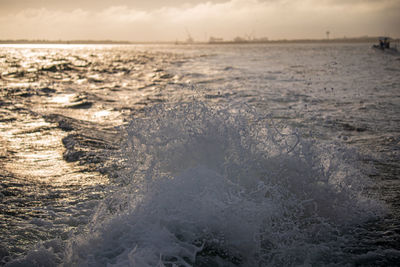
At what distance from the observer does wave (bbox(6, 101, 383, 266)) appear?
2934mm

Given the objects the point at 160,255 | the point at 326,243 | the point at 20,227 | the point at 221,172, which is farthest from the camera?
the point at 221,172

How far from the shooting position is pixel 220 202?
339cm

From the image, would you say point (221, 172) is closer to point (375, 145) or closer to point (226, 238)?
point (226, 238)

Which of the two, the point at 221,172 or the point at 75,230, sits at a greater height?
the point at 221,172

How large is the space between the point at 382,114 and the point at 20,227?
9.29m

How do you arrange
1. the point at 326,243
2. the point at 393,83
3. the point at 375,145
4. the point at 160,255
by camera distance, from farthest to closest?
the point at 393,83 < the point at 375,145 < the point at 326,243 < the point at 160,255

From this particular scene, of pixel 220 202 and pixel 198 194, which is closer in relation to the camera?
pixel 220 202

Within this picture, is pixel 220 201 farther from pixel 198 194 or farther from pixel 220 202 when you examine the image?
pixel 198 194

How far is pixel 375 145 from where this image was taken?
20.3ft

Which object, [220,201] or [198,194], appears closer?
[220,201]

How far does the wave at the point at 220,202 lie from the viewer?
2.93 m

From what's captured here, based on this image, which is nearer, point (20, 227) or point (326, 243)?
point (326, 243)

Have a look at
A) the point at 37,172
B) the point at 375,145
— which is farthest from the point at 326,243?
the point at 37,172

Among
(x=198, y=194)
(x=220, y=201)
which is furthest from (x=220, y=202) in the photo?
(x=198, y=194)
